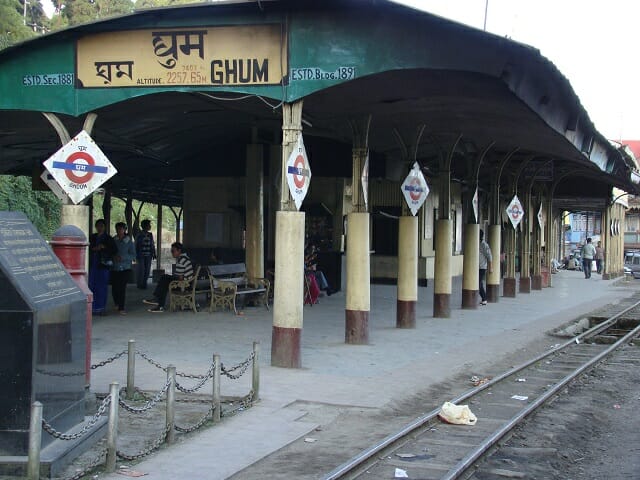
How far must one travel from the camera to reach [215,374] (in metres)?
8.56

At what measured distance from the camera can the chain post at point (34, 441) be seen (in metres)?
5.84

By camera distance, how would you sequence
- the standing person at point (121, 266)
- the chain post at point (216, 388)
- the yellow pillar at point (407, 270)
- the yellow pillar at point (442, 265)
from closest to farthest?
the chain post at point (216, 388) → the yellow pillar at point (407, 270) → the standing person at point (121, 266) → the yellow pillar at point (442, 265)

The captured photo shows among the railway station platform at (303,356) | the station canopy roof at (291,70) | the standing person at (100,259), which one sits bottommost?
the railway station platform at (303,356)

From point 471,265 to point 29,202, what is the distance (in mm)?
23251

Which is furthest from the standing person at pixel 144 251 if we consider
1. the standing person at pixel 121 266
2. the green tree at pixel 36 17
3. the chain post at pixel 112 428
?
the green tree at pixel 36 17

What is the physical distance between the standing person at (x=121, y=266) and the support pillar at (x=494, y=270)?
11395 millimetres

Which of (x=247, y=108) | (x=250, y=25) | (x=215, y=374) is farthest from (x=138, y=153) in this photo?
(x=215, y=374)

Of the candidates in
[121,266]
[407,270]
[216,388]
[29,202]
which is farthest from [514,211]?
[29,202]

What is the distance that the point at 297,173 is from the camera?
11867 millimetres

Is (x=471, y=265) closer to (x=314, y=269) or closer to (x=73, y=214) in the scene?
(x=314, y=269)

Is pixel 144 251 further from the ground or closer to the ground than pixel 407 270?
further from the ground

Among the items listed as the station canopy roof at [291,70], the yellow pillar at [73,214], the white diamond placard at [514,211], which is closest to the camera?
the station canopy roof at [291,70]

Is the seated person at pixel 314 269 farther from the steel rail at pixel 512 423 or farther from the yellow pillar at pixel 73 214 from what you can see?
the yellow pillar at pixel 73 214

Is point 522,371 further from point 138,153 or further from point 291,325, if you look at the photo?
point 138,153
